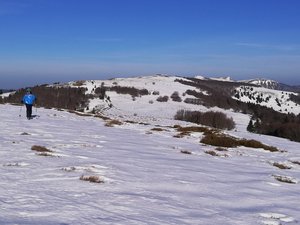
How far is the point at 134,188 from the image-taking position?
10.8 m

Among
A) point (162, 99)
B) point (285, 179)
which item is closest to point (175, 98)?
point (162, 99)

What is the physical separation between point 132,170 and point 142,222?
585 centimetres

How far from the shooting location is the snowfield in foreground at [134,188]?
317 inches

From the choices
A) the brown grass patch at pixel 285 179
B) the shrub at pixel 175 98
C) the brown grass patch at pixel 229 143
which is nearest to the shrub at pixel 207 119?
the shrub at pixel 175 98

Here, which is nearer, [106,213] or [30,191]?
[106,213]

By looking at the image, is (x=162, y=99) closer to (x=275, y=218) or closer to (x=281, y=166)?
(x=281, y=166)

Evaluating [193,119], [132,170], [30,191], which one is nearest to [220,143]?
[132,170]

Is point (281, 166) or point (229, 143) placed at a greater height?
point (229, 143)

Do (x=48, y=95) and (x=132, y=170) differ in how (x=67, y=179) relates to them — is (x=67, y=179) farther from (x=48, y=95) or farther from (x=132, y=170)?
(x=48, y=95)

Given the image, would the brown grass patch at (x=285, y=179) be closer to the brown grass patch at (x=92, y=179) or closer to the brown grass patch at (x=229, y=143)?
the brown grass patch at (x=92, y=179)

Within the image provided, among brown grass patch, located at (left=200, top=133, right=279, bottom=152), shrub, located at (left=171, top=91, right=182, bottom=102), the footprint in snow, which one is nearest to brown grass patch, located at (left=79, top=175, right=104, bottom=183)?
the footprint in snow

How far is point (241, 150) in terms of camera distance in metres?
24.5

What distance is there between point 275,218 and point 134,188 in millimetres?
3522

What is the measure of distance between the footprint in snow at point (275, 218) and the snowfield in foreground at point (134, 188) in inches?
1.0
